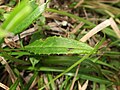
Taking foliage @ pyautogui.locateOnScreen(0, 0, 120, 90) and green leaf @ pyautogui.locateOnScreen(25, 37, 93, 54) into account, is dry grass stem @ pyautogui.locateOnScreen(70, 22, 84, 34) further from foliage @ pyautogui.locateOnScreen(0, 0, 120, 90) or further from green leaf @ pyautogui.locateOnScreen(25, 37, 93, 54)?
green leaf @ pyautogui.locateOnScreen(25, 37, 93, 54)

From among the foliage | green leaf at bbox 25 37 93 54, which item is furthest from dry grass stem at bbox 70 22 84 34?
green leaf at bbox 25 37 93 54

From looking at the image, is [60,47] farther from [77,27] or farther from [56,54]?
[77,27]

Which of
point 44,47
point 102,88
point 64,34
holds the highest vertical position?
point 44,47

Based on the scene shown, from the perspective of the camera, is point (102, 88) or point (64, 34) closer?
point (102, 88)

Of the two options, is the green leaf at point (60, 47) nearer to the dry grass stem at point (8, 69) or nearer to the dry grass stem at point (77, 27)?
the dry grass stem at point (8, 69)

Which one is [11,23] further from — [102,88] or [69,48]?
[102,88]

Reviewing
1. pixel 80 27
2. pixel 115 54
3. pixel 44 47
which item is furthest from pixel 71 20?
pixel 44 47

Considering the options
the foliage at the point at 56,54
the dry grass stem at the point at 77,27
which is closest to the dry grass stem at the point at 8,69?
the foliage at the point at 56,54

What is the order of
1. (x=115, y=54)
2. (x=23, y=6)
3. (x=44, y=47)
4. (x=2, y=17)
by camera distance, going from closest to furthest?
(x=23, y=6) → (x=44, y=47) → (x=2, y=17) → (x=115, y=54)

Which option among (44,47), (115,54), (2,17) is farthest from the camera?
(115,54)
